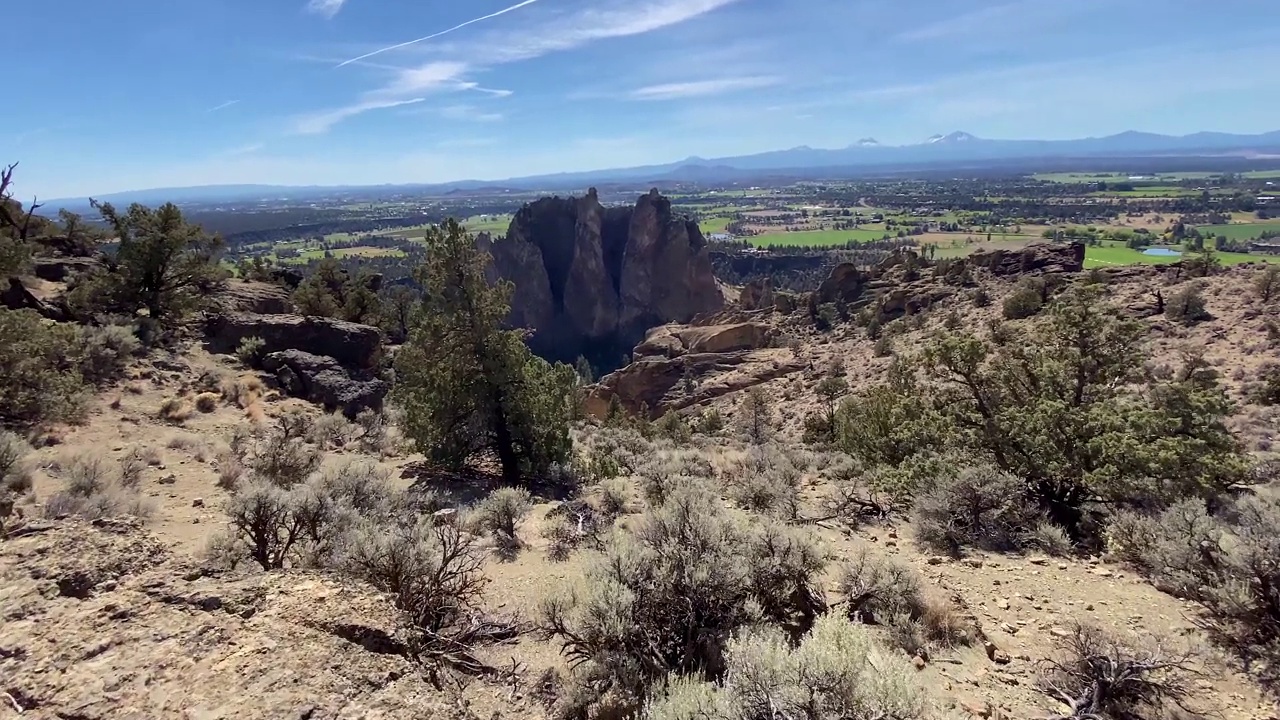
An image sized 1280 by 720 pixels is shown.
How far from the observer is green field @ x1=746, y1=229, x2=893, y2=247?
13862cm

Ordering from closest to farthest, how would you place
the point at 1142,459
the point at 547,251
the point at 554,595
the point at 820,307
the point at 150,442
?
the point at 554,595 → the point at 1142,459 → the point at 150,442 → the point at 820,307 → the point at 547,251

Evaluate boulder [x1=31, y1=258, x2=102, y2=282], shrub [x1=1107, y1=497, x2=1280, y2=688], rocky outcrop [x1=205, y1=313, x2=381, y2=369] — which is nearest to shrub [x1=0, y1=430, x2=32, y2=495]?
rocky outcrop [x1=205, y1=313, x2=381, y2=369]

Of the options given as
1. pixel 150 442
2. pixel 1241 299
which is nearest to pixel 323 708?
pixel 150 442

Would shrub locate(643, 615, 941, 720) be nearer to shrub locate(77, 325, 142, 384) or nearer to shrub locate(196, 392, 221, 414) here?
shrub locate(196, 392, 221, 414)

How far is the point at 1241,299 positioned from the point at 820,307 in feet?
66.8

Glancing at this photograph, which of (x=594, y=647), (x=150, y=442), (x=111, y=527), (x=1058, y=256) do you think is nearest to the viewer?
(x=594, y=647)

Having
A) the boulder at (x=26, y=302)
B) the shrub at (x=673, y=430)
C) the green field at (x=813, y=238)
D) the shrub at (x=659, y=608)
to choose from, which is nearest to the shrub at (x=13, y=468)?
the shrub at (x=659, y=608)

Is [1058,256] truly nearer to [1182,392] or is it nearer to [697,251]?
[1182,392]

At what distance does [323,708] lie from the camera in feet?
12.2

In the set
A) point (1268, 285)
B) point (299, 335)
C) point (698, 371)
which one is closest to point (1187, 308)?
point (1268, 285)

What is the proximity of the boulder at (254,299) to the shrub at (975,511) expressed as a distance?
23.8 metres

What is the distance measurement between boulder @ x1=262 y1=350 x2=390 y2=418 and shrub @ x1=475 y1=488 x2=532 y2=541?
10.4m

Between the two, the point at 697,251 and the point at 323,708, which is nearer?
the point at 323,708

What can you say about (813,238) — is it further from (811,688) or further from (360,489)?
(811,688)
